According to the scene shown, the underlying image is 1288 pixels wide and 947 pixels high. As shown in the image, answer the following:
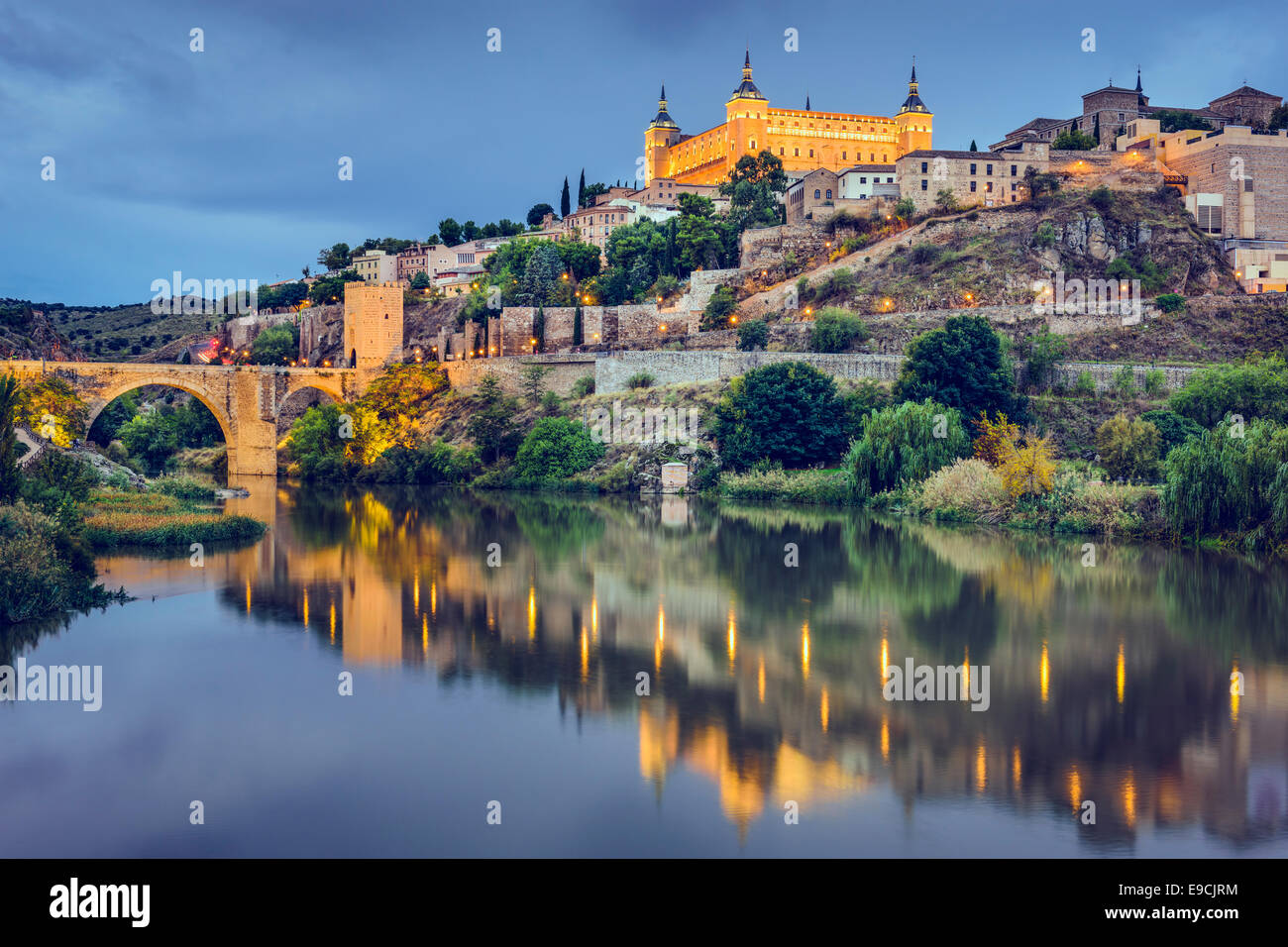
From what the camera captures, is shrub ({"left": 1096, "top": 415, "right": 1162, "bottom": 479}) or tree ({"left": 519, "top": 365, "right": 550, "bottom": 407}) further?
tree ({"left": 519, "top": 365, "right": 550, "bottom": 407})

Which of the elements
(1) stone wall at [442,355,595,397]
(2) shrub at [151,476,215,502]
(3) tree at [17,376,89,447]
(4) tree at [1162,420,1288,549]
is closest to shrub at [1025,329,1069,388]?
(4) tree at [1162,420,1288,549]

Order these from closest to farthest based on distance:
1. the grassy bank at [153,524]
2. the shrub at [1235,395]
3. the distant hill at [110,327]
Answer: the grassy bank at [153,524]
the shrub at [1235,395]
the distant hill at [110,327]

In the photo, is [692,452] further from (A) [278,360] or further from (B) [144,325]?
(B) [144,325]

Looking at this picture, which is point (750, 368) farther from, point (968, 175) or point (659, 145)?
point (659, 145)

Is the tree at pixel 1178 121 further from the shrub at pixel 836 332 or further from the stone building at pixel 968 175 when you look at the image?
the shrub at pixel 836 332

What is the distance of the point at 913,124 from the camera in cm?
8781

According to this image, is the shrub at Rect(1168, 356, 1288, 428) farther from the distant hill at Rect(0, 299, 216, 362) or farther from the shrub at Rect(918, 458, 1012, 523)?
the distant hill at Rect(0, 299, 216, 362)

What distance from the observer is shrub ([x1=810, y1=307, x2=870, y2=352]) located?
154 feet

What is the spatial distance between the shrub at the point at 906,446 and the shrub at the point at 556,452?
45.0 ft

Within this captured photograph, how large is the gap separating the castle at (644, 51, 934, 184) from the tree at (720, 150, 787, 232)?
219 inches

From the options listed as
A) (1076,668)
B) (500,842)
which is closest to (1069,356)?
(1076,668)

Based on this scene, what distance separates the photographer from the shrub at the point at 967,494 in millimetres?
30453

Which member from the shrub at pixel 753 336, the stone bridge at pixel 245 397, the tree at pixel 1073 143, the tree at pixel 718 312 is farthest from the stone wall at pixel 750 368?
the tree at pixel 1073 143

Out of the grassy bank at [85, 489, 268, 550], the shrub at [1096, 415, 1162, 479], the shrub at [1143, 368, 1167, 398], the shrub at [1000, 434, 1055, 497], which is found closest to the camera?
the grassy bank at [85, 489, 268, 550]
